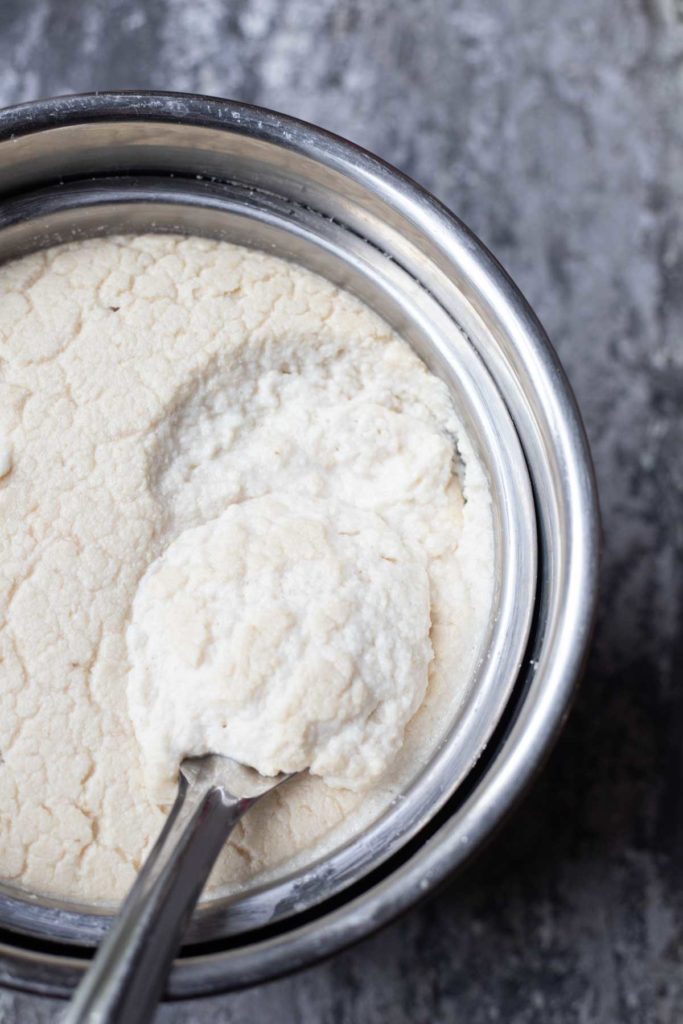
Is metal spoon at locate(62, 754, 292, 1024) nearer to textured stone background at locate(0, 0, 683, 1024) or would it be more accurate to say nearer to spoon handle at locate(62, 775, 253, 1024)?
spoon handle at locate(62, 775, 253, 1024)

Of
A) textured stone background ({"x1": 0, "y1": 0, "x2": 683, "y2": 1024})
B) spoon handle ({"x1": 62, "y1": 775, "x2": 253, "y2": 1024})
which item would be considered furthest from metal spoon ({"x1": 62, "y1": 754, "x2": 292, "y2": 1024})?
textured stone background ({"x1": 0, "y1": 0, "x2": 683, "y2": 1024})

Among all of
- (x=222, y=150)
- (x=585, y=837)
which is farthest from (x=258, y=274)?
(x=585, y=837)

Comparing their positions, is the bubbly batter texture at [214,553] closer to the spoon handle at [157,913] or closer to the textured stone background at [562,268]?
the spoon handle at [157,913]

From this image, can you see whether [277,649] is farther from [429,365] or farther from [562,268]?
[562,268]

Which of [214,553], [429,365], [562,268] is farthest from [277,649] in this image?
[562,268]

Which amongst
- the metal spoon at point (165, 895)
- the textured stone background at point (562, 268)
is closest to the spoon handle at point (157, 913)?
the metal spoon at point (165, 895)

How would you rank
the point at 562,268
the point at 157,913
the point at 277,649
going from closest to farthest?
1. the point at 157,913
2. the point at 277,649
3. the point at 562,268
